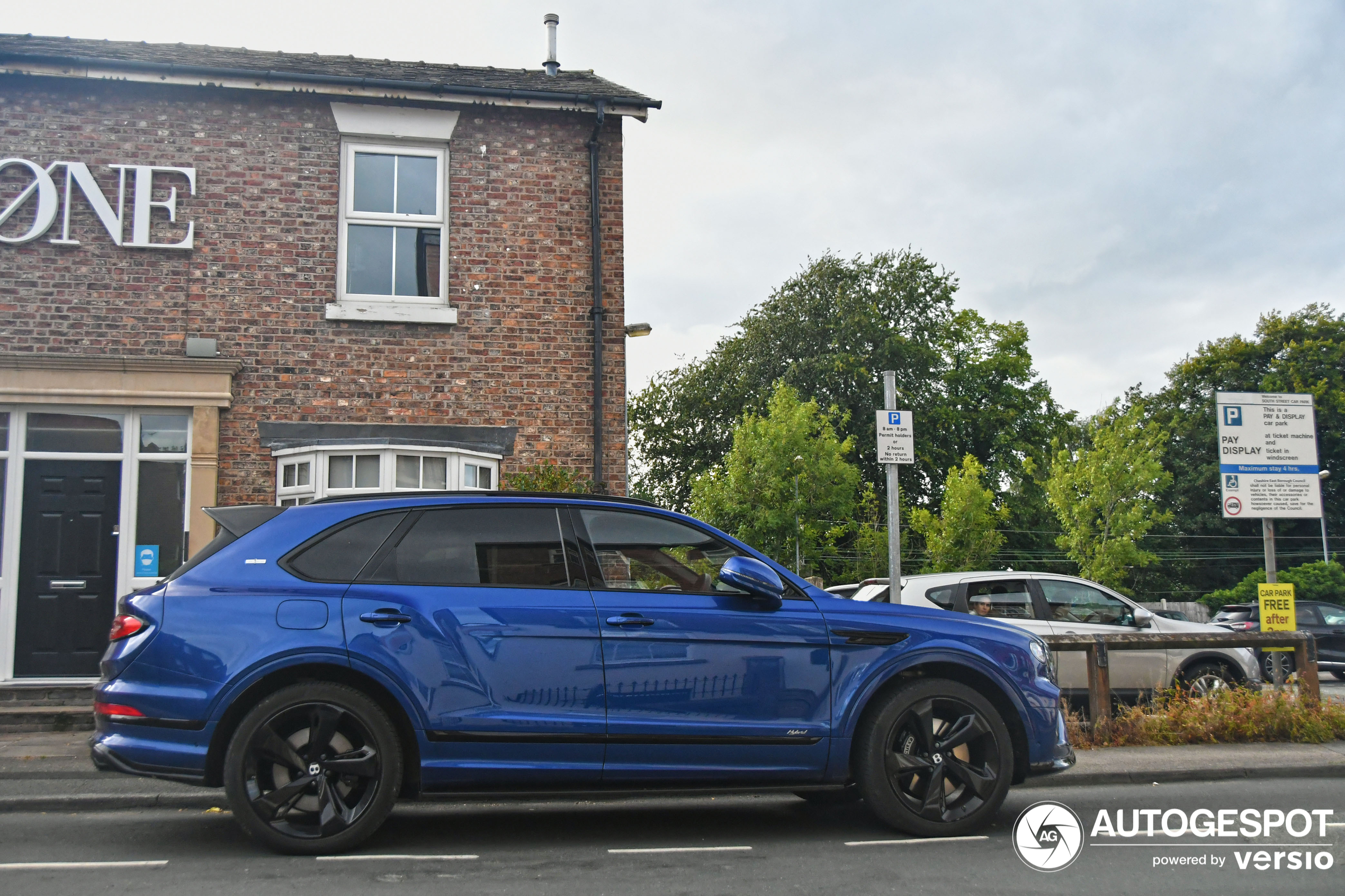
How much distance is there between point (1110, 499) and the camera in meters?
28.1

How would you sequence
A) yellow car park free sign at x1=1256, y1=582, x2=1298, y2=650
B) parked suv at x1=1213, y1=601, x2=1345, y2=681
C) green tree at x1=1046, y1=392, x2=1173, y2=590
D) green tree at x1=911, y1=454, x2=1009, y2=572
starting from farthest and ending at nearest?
green tree at x1=1046, y1=392, x2=1173, y2=590 < green tree at x1=911, y1=454, x2=1009, y2=572 < parked suv at x1=1213, y1=601, x2=1345, y2=681 < yellow car park free sign at x1=1256, y1=582, x2=1298, y2=650

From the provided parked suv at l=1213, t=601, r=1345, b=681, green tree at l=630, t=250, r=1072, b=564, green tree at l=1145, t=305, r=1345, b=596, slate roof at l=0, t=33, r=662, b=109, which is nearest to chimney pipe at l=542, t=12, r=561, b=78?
slate roof at l=0, t=33, r=662, b=109

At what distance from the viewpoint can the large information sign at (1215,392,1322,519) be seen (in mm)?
10539

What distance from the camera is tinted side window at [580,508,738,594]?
5.62 m

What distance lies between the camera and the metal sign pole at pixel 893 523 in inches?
394

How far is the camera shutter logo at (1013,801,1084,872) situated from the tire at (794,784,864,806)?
104cm

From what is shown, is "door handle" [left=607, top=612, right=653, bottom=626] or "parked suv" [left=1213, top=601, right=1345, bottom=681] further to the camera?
"parked suv" [left=1213, top=601, right=1345, bottom=681]

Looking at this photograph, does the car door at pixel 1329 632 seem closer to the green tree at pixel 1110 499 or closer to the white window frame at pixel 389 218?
the green tree at pixel 1110 499

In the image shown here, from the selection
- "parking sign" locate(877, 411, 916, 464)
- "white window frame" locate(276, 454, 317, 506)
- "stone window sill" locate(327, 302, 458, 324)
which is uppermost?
"stone window sill" locate(327, 302, 458, 324)

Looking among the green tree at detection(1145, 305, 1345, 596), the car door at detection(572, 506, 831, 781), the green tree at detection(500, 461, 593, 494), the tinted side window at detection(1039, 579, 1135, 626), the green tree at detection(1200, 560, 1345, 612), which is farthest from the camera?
the green tree at detection(1145, 305, 1345, 596)

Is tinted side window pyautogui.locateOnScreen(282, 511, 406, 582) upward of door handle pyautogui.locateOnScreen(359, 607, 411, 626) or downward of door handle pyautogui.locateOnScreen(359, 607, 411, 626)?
upward

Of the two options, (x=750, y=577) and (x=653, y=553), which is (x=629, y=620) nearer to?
(x=653, y=553)

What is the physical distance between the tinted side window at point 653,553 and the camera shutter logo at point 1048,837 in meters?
1.89

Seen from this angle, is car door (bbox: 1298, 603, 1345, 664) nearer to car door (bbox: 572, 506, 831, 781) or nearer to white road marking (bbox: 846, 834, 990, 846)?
white road marking (bbox: 846, 834, 990, 846)
